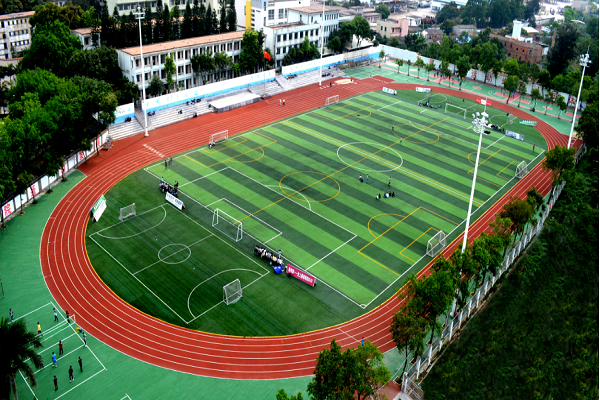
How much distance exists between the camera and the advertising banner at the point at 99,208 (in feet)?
176

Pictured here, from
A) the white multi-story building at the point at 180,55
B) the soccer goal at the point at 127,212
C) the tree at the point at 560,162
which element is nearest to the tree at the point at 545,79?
the tree at the point at 560,162


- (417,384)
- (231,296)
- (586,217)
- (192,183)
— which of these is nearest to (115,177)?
(192,183)

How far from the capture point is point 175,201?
56781 millimetres

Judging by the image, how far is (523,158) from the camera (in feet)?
241

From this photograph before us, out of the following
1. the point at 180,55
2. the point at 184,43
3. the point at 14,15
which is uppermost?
the point at 14,15

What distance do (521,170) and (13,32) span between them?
105 m

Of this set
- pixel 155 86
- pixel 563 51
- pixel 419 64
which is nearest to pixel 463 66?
pixel 419 64

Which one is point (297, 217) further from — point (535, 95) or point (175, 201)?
point (535, 95)

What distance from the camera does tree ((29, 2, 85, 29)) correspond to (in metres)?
93.8

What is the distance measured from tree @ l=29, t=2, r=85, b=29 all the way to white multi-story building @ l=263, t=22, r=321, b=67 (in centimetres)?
3844

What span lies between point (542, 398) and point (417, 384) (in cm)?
911

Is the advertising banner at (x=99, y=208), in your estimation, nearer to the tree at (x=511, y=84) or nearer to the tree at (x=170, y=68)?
the tree at (x=170, y=68)

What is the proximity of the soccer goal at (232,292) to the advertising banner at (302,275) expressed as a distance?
511 cm

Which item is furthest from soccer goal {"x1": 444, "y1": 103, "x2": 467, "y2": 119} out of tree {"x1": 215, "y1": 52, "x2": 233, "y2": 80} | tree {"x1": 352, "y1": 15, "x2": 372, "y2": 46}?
tree {"x1": 215, "y1": 52, "x2": 233, "y2": 80}
